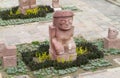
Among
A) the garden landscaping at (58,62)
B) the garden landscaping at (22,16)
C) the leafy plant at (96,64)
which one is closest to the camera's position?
the garden landscaping at (58,62)

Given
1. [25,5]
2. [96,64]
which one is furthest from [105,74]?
[25,5]

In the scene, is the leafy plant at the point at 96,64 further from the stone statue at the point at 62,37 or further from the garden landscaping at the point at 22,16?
the garden landscaping at the point at 22,16

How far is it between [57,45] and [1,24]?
494 cm

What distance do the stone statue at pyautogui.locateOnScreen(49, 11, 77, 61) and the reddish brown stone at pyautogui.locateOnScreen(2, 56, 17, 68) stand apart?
1.24 m

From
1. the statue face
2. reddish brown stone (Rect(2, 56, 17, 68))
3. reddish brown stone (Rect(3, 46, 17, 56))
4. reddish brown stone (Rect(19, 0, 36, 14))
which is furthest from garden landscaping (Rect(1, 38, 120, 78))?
reddish brown stone (Rect(19, 0, 36, 14))

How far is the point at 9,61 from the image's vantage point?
10438 mm

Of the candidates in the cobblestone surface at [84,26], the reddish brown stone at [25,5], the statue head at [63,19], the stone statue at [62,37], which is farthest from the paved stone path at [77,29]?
the statue head at [63,19]

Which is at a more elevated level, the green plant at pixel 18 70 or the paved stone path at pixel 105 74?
the green plant at pixel 18 70

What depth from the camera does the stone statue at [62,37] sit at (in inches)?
398

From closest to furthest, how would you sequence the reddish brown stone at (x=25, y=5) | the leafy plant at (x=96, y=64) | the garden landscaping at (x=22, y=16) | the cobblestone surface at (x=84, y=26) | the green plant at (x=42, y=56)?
the leafy plant at (x=96, y=64)
the green plant at (x=42, y=56)
the cobblestone surface at (x=84, y=26)
the garden landscaping at (x=22, y=16)
the reddish brown stone at (x=25, y=5)

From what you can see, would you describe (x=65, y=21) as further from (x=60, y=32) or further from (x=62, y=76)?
(x=62, y=76)

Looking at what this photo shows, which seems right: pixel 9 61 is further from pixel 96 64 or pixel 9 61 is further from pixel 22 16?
pixel 22 16

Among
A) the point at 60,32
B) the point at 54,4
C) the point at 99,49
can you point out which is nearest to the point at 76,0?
the point at 54,4

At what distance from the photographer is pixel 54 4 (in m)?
16.5
